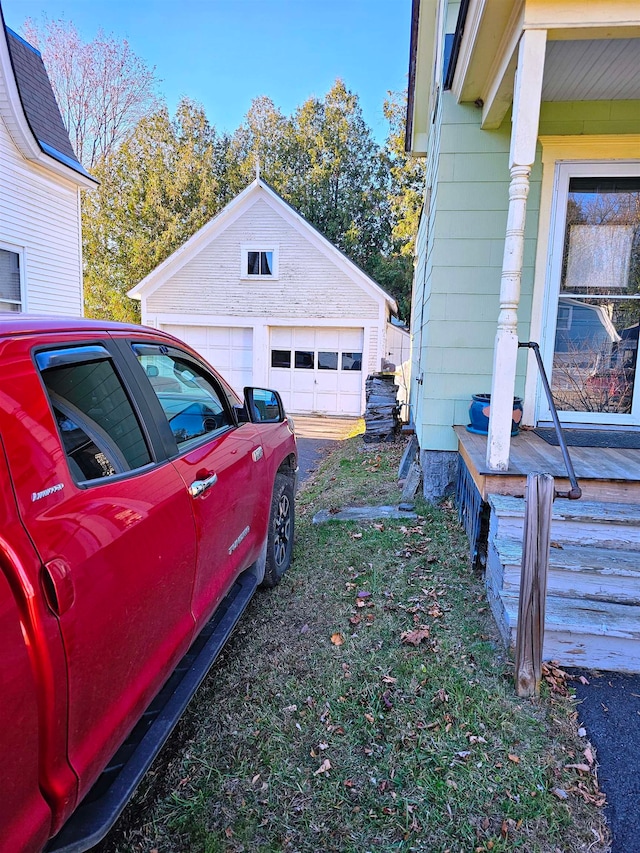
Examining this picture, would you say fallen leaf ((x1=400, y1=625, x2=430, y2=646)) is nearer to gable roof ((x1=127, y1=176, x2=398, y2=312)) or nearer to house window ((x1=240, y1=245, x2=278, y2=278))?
gable roof ((x1=127, y1=176, x2=398, y2=312))

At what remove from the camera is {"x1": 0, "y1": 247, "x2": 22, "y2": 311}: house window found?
9633mm

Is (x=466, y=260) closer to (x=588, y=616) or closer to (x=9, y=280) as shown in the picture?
(x=588, y=616)

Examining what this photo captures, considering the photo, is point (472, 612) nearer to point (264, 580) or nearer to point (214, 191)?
point (264, 580)

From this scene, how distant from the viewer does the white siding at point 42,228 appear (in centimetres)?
959

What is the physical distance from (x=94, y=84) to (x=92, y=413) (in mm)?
30128

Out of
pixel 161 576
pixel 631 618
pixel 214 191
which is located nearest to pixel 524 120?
pixel 631 618

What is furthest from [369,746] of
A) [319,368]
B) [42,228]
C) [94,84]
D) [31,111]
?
[94,84]

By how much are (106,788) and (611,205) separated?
578 centimetres

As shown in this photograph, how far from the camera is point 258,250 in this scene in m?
15.8

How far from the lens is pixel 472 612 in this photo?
10.9 ft

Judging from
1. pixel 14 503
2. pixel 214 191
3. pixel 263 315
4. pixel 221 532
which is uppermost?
pixel 214 191

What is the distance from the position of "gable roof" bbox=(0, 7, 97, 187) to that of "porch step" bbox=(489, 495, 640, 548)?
1061cm

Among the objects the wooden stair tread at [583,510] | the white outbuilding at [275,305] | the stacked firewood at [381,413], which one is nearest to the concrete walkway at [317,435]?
the stacked firewood at [381,413]

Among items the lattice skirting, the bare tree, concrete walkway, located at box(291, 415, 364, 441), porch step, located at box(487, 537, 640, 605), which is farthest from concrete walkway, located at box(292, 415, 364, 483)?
the bare tree
